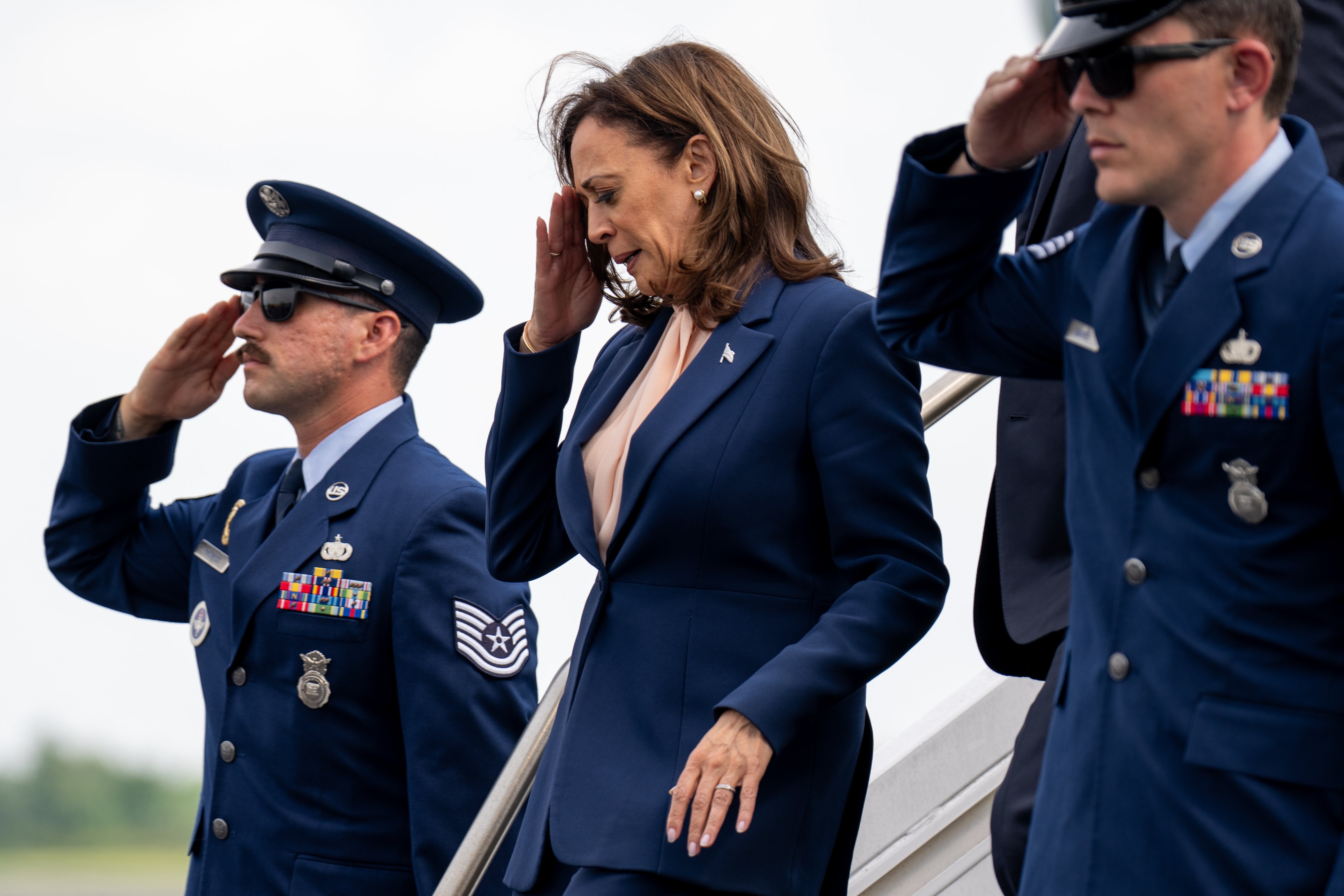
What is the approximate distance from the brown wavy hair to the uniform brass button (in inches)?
38.8

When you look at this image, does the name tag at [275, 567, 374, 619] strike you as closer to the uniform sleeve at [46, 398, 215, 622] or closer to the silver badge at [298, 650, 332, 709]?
the silver badge at [298, 650, 332, 709]

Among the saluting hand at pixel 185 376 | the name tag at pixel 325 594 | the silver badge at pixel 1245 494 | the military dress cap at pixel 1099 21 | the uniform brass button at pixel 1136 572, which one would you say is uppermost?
the military dress cap at pixel 1099 21

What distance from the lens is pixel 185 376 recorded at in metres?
3.86

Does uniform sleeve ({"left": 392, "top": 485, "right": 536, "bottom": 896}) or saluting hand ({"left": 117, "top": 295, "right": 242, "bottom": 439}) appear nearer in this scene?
uniform sleeve ({"left": 392, "top": 485, "right": 536, "bottom": 896})

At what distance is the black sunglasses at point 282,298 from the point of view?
3510 mm

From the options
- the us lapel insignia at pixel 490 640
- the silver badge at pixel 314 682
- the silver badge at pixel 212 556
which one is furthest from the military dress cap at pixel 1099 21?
the silver badge at pixel 212 556

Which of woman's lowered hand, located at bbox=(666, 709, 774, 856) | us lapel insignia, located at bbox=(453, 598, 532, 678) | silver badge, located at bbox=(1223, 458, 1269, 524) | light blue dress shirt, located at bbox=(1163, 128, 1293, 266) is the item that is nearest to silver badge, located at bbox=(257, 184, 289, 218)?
us lapel insignia, located at bbox=(453, 598, 532, 678)

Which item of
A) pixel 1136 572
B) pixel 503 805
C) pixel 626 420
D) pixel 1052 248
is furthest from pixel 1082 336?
pixel 503 805

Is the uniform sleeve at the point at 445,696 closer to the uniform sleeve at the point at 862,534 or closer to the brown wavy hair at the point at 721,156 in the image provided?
the brown wavy hair at the point at 721,156

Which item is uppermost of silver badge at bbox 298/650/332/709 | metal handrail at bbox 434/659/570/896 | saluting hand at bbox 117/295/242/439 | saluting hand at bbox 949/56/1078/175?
saluting hand at bbox 949/56/1078/175

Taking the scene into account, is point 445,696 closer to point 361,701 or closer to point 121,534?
point 361,701

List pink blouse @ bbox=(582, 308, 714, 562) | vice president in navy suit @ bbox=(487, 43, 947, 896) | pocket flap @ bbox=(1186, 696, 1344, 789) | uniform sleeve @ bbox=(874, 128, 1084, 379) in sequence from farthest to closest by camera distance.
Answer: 1. pink blouse @ bbox=(582, 308, 714, 562)
2. vice president in navy suit @ bbox=(487, 43, 947, 896)
3. uniform sleeve @ bbox=(874, 128, 1084, 379)
4. pocket flap @ bbox=(1186, 696, 1344, 789)

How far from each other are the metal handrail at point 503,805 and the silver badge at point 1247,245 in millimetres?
1554

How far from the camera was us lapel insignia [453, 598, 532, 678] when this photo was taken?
10.3 ft
